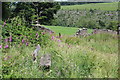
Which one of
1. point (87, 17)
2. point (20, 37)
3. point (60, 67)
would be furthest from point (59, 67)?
point (87, 17)

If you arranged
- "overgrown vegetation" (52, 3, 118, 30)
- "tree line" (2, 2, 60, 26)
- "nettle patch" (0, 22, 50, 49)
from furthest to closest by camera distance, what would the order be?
"overgrown vegetation" (52, 3, 118, 30) < "tree line" (2, 2, 60, 26) < "nettle patch" (0, 22, 50, 49)

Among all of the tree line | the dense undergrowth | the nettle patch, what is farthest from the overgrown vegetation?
the dense undergrowth

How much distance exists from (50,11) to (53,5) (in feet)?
2.75

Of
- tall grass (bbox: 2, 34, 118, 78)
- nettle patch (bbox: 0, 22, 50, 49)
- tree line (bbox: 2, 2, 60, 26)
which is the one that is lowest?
tall grass (bbox: 2, 34, 118, 78)

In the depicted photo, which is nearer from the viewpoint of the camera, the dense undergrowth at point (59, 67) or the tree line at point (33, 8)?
the dense undergrowth at point (59, 67)

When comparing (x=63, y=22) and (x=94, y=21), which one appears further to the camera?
(x=63, y=22)

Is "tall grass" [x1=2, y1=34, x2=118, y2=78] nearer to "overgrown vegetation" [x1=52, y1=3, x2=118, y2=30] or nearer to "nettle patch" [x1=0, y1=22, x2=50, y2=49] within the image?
"nettle patch" [x1=0, y1=22, x2=50, y2=49]

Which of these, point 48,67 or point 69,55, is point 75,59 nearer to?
point 69,55

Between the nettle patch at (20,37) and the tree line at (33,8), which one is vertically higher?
the tree line at (33,8)

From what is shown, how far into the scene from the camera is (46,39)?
3.89m

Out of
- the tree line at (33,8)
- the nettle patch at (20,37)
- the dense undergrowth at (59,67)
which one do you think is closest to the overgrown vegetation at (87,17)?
the tree line at (33,8)

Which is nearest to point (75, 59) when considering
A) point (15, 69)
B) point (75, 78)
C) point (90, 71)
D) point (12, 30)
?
point (90, 71)

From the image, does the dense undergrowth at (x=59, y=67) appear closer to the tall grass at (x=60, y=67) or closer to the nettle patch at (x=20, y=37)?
the tall grass at (x=60, y=67)

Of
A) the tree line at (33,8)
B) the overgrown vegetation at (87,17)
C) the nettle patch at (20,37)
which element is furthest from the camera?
the overgrown vegetation at (87,17)
